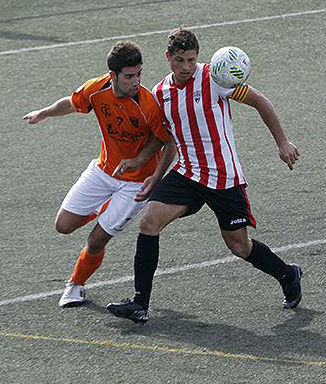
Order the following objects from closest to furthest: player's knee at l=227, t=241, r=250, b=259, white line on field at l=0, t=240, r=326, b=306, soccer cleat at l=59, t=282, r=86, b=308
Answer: player's knee at l=227, t=241, r=250, b=259, soccer cleat at l=59, t=282, r=86, b=308, white line on field at l=0, t=240, r=326, b=306

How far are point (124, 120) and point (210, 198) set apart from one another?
795 millimetres

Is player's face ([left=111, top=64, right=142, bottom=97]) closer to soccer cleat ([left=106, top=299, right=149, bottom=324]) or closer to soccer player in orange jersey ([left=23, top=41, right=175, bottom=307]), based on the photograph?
soccer player in orange jersey ([left=23, top=41, right=175, bottom=307])

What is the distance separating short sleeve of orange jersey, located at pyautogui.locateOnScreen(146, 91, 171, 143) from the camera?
7.88 meters

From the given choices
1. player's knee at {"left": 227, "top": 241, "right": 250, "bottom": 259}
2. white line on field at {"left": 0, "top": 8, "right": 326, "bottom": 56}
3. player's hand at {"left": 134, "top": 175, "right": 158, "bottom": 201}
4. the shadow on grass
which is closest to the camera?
the shadow on grass

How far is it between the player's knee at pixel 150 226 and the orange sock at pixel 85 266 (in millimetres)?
678

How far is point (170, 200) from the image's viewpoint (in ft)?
25.4

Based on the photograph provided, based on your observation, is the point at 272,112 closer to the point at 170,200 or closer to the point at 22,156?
the point at 170,200

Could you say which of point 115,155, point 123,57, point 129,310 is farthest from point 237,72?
point 129,310

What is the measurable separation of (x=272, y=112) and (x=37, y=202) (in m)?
3.19

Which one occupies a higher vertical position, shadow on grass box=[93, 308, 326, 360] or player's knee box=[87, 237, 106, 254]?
player's knee box=[87, 237, 106, 254]

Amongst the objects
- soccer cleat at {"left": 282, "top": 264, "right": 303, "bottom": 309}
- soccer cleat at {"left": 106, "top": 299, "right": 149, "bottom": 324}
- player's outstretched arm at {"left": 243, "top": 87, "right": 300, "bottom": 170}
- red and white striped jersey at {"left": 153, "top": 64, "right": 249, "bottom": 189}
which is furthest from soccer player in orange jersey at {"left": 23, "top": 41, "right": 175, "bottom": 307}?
soccer cleat at {"left": 282, "top": 264, "right": 303, "bottom": 309}

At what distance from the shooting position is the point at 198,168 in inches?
307

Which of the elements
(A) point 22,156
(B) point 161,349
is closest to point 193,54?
(B) point 161,349

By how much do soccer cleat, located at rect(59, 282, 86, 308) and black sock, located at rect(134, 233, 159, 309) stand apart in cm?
61
